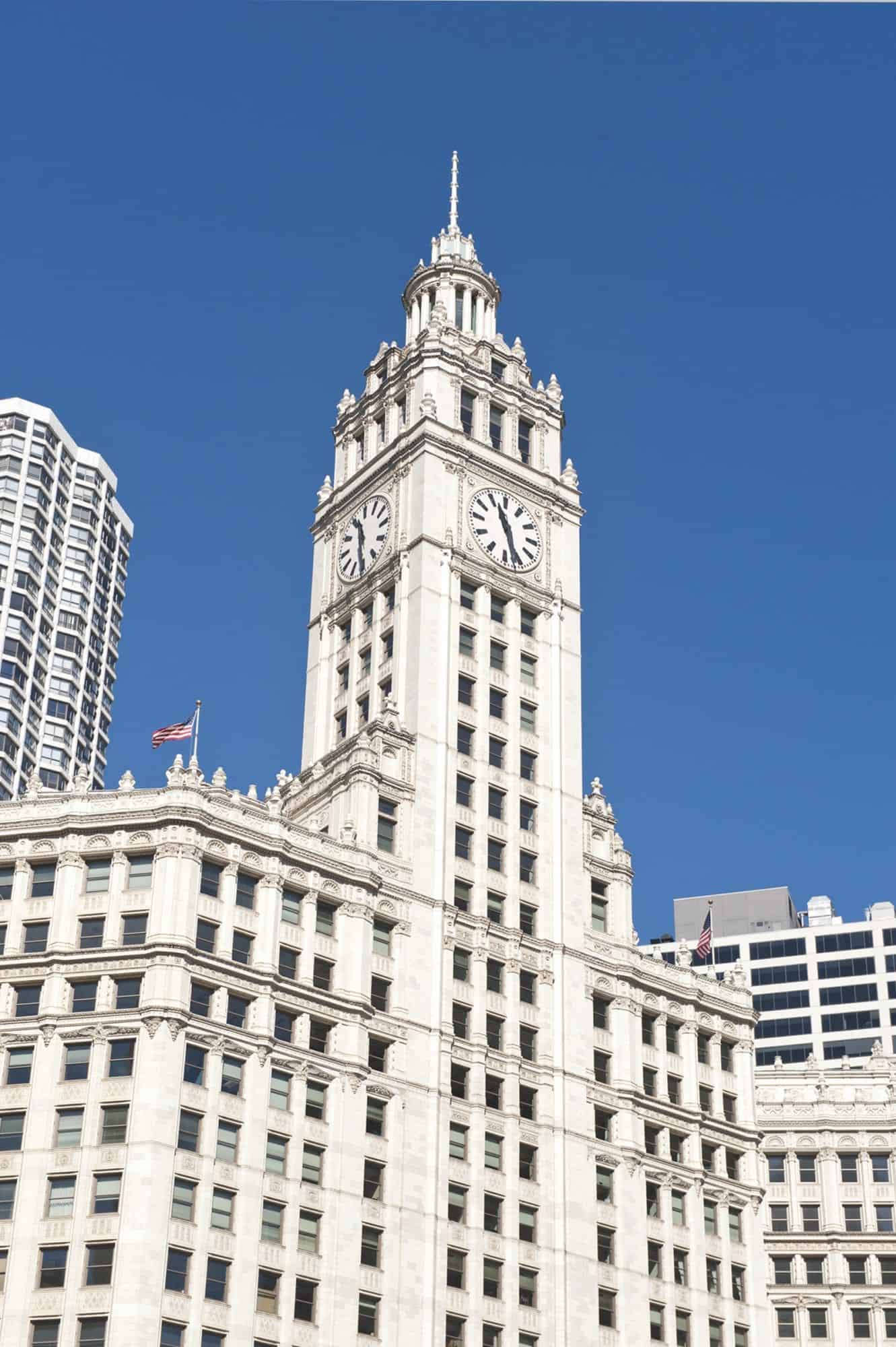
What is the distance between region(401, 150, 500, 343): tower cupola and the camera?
501 ft

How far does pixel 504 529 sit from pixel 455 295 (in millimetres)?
23745

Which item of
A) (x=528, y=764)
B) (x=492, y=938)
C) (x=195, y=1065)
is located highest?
(x=528, y=764)

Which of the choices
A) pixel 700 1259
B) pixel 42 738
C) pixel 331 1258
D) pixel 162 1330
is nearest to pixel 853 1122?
pixel 700 1259

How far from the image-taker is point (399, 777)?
12469 centimetres

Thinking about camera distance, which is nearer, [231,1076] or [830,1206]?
[231,1076]

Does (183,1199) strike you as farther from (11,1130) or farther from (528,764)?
(528,764)

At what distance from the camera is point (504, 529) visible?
456ft

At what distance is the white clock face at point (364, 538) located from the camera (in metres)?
139

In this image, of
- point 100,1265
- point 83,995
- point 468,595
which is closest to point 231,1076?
point 83,995

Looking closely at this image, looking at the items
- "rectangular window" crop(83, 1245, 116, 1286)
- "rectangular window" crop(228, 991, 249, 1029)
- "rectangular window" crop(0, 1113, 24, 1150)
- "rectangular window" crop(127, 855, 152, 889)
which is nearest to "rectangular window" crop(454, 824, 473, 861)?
"rectangular window" crop(228, 991, 249, 1029)

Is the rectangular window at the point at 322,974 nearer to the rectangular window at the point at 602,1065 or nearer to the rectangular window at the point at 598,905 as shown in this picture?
the rectangular window at the point at 602,1065

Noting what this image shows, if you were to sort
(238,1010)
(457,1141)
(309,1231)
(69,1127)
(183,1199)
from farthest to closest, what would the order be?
(457,1141)
(238,1010)
(309,1231)
(69,1127)
(183,1199)

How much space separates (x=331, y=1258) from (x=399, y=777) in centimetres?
3070

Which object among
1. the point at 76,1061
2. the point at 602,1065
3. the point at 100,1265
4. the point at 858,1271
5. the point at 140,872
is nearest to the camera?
the point at 100,1265
